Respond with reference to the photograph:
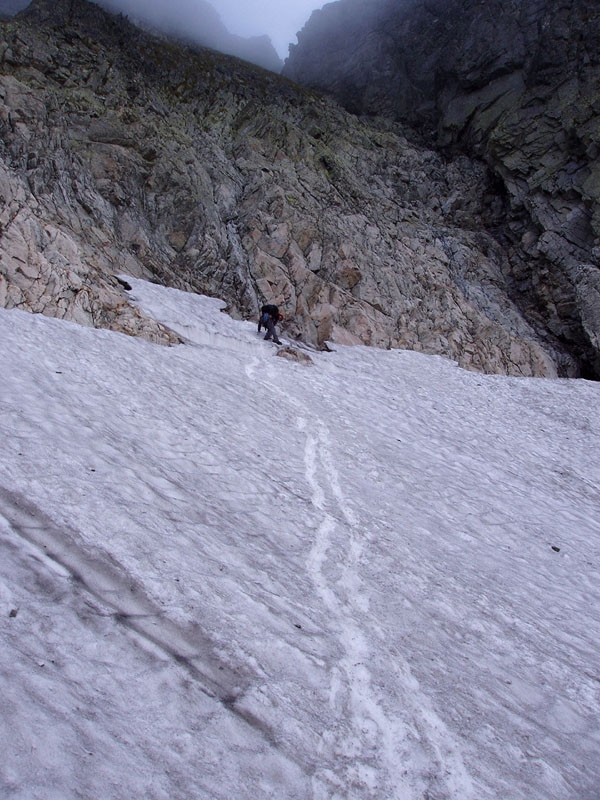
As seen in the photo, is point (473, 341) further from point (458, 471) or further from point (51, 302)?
point (51, 302)

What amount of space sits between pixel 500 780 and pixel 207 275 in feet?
80.8

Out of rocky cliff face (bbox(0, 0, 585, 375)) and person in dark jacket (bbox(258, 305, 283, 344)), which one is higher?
rocky cliff face (bbox(0, 0, 585, 375))

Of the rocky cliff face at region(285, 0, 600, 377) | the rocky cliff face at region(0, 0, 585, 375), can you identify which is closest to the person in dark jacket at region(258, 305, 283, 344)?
the rocky cliff face at region(0, 0, 585, 375)

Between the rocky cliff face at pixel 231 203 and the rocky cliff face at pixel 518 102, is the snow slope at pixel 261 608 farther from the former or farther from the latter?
the rocky cliff face at pixel 518 102

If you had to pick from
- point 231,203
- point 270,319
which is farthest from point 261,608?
point 231,203

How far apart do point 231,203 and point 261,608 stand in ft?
95.0

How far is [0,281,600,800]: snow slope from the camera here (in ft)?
10.4

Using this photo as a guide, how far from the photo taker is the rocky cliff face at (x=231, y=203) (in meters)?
21.8

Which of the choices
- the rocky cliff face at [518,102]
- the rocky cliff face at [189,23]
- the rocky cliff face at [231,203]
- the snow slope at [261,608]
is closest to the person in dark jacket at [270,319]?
the rocky cliff face at [231,203]

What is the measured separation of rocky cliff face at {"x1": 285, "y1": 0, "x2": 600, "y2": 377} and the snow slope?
26572 millimetres

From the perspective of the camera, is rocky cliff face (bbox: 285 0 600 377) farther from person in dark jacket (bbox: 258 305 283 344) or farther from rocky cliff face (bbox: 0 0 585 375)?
person in dark jacket (bbox: 258 305 283 344)

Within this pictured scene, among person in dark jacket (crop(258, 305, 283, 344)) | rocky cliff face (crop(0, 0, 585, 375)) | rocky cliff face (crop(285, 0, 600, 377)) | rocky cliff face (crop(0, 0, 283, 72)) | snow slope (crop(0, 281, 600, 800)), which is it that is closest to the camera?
snow slope (crop(0, 281, 600, 800))

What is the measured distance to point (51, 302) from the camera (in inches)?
540

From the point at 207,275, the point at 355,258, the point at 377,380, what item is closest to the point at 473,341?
the point at 355,258
